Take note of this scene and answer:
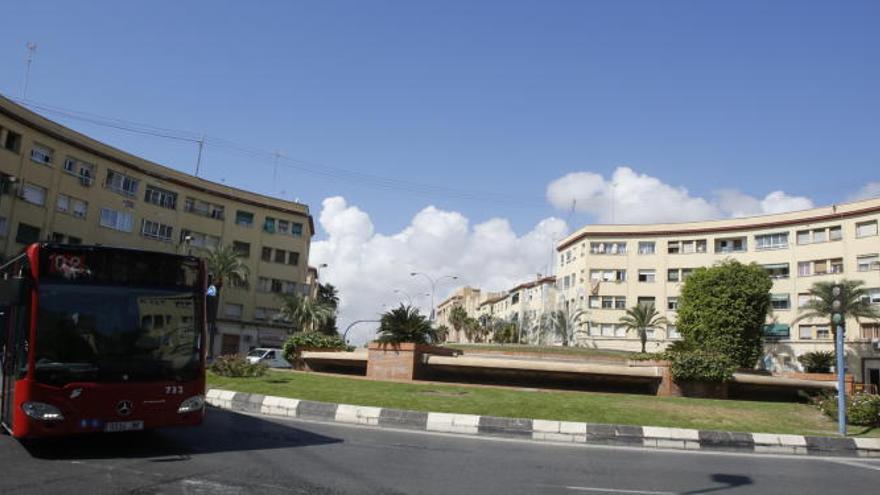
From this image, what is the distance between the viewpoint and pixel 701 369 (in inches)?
738

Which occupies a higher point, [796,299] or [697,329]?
[796,299]

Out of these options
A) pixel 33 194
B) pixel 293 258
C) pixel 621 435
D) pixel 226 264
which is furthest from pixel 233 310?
pixel 621 435

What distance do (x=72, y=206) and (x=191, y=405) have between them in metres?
45.0

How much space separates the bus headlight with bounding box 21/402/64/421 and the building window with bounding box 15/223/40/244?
40.2m

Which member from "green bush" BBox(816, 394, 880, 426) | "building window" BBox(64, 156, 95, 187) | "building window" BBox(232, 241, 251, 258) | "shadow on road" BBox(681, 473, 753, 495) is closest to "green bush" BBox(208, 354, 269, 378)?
"shadow on road" BBox(681, 473, 753, 495)

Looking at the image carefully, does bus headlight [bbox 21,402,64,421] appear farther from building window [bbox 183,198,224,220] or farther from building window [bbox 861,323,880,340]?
building window [bbox 861,323,880,340]

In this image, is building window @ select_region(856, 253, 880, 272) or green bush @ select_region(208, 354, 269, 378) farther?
building window @ select_region(856, 253, 880, 272)

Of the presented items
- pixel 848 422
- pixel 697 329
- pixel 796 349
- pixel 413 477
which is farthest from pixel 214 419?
pixel 796 349

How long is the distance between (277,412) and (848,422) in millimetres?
12864

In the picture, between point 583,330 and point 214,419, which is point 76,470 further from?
point 583,330

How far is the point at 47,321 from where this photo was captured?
8.42 m

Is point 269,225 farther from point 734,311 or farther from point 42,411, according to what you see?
point 42,411

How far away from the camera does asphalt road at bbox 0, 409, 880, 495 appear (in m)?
7.35

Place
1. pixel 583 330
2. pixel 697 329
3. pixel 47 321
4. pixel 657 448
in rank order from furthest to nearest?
pixel 583 330
pixel 697 329
pixel 657 448
pixel 47 321
